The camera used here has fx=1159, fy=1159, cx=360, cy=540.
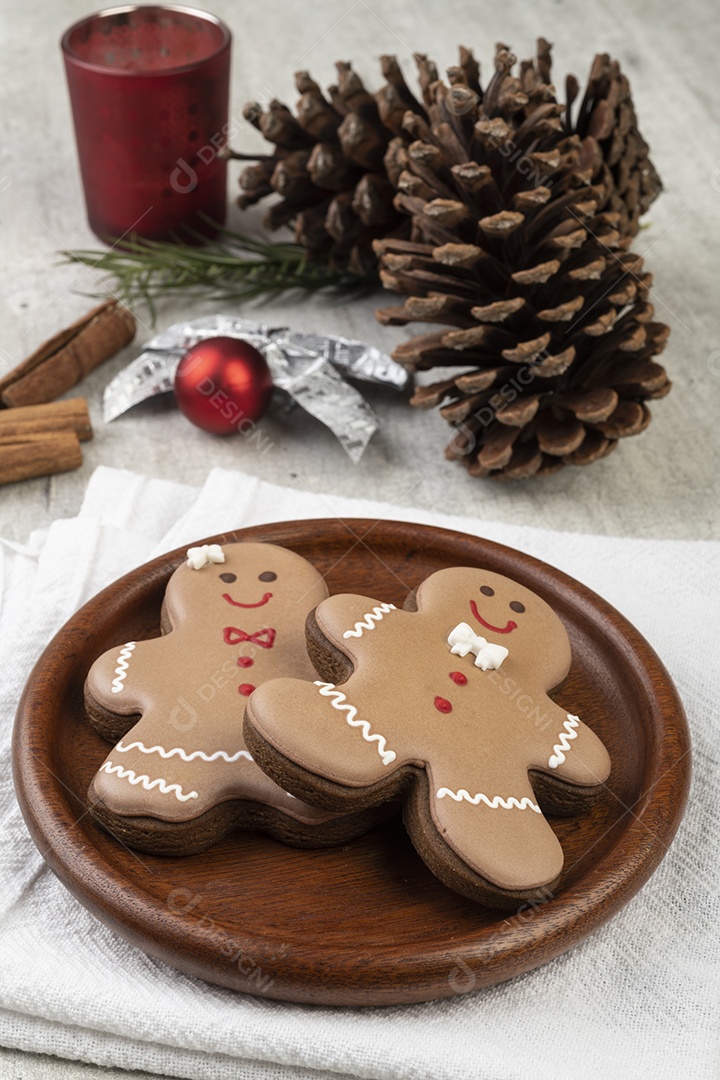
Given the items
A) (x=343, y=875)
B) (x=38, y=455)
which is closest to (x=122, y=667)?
(x=343, y=875)

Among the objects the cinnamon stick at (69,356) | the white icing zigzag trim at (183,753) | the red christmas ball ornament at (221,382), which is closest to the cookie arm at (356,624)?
the white icing zigzag trim at (183,753)

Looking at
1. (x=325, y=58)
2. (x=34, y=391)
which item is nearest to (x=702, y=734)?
(x=34, y=391)

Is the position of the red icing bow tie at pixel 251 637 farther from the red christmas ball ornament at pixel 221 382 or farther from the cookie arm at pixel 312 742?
the red christmas ball ornament at pixel 221 382

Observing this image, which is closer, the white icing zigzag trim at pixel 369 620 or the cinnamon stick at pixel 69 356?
the white icing zigzag trim at pixel 369 620

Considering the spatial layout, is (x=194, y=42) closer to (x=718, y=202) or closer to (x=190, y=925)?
(x=718, y=202)

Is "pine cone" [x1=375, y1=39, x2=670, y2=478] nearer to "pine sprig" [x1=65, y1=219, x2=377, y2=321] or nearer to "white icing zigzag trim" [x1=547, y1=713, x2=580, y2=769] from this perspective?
"pine sprig" [x1=65, y1=219, x2=377, y2=321]

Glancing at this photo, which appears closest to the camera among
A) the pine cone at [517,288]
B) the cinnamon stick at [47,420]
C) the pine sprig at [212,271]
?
→ the pine cone at [517,288]

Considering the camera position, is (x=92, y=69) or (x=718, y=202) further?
(x=718, y=202)

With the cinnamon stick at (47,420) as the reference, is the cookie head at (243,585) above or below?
above
